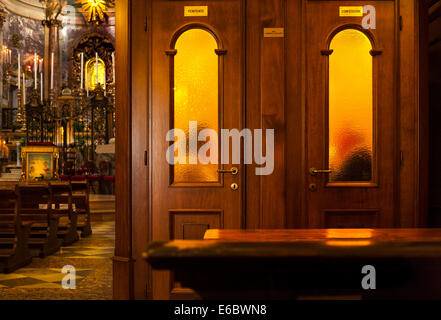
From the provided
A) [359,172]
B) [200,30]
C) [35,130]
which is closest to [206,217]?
[359,172]

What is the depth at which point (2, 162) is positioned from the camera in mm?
13227

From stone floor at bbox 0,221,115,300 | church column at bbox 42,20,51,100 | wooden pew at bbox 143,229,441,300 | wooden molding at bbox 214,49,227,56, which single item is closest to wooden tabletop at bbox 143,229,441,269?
wooden pew at bbox 143,229,441,300

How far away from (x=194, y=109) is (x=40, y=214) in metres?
3.38

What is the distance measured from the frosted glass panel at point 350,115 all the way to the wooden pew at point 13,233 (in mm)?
3496

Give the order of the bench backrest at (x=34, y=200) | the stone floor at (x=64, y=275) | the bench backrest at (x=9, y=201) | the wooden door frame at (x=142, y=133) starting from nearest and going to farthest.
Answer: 1. the wooden door frame at (x=142, y=133)
2. the stone floor at (x=64, y=275)
3. the bench backrest at (x=9, y=201)
4. the bench backrest at (x=34, y=200)

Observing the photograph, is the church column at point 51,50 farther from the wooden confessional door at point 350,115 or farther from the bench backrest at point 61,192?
the wooden confessional door at point 350,115

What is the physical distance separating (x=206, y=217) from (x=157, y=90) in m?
1.07

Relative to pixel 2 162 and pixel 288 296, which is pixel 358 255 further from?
pixel 2 162

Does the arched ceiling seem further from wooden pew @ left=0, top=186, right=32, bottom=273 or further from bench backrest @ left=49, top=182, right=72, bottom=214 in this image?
wooden pew @ left=0, top=186, right=32, bottom=273

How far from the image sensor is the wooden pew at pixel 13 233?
4.80 metres

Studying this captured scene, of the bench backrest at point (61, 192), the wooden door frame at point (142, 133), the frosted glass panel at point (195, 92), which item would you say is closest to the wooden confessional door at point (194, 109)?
the frosted glass panel at point (195, 92)

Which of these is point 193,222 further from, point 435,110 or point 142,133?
point 435,110

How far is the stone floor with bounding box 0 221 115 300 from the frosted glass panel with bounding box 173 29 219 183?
4.68 feet

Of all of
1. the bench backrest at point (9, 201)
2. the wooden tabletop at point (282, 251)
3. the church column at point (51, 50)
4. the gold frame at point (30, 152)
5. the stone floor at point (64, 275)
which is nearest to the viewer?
the wooden tabletop at point (282, 251)
